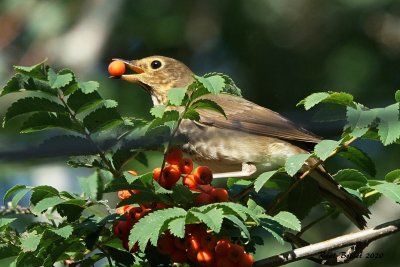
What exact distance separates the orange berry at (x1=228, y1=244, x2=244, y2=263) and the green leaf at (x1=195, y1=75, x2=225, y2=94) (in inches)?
20.2

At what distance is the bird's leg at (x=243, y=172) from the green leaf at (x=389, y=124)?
4.26 ft

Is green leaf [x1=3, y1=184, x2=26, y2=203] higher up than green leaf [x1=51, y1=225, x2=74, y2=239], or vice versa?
green leaf [x1=3, y1=184, x2=26, y2=203]

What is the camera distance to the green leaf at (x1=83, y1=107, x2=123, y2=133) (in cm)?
348

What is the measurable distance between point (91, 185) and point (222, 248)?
0.81 m

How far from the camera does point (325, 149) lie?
11.2 feet

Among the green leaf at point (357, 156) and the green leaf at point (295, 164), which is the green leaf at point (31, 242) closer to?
the green leaf at point (295, 164)

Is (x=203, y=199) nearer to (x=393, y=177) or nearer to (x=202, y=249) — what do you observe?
(x=202, y=249)

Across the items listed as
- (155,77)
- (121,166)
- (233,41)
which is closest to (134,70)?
(155,77)

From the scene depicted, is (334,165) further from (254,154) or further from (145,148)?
(145,148)

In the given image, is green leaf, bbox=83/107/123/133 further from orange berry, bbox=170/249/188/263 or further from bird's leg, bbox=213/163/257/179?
bird's leg, bbox=213/163/257/179

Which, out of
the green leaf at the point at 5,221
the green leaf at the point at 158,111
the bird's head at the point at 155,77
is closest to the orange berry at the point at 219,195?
the green leaf at the point at 158,111

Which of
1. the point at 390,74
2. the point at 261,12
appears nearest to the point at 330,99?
the point at 390,74

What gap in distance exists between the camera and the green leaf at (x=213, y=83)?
323 centimetres

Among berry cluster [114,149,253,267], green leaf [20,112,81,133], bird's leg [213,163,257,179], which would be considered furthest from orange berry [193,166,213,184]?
bird's leg [213,163,257,179]
